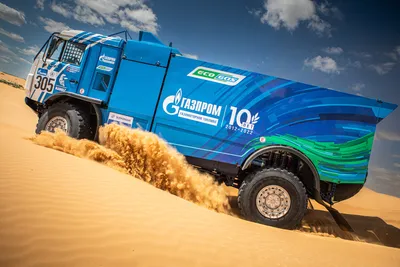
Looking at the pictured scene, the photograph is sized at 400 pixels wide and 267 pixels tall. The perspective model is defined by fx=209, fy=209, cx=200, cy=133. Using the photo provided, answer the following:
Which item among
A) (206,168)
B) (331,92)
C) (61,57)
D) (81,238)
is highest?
(331,92)

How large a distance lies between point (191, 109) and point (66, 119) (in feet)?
10.9

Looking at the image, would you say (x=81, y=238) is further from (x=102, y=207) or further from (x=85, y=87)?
(x=85, y=87)

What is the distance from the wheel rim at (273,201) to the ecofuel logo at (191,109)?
1879 mm

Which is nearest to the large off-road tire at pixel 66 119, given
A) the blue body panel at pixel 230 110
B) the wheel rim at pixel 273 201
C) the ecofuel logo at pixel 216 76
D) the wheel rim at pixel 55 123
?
the wheel rim at pixel 55 123

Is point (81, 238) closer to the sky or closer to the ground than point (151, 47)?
closer to the ground

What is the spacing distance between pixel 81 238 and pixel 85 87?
15.7 ft

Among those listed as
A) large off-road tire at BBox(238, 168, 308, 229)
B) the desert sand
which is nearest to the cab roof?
the desert sand

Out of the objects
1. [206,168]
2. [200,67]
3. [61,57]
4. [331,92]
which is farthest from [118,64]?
[331,92]

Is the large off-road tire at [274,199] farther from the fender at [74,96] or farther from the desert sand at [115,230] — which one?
the fender at [74,96]

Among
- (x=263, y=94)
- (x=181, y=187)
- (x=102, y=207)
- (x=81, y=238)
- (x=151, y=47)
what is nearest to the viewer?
(x=81, y=238)

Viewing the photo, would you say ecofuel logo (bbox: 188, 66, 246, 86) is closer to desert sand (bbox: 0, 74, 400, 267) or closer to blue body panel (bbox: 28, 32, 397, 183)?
blue body panel (bbox: 28, 32, 397, 183)

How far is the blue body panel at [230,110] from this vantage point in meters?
4.61

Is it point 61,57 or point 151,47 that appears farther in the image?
point 61,57

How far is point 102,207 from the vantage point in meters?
2.60
